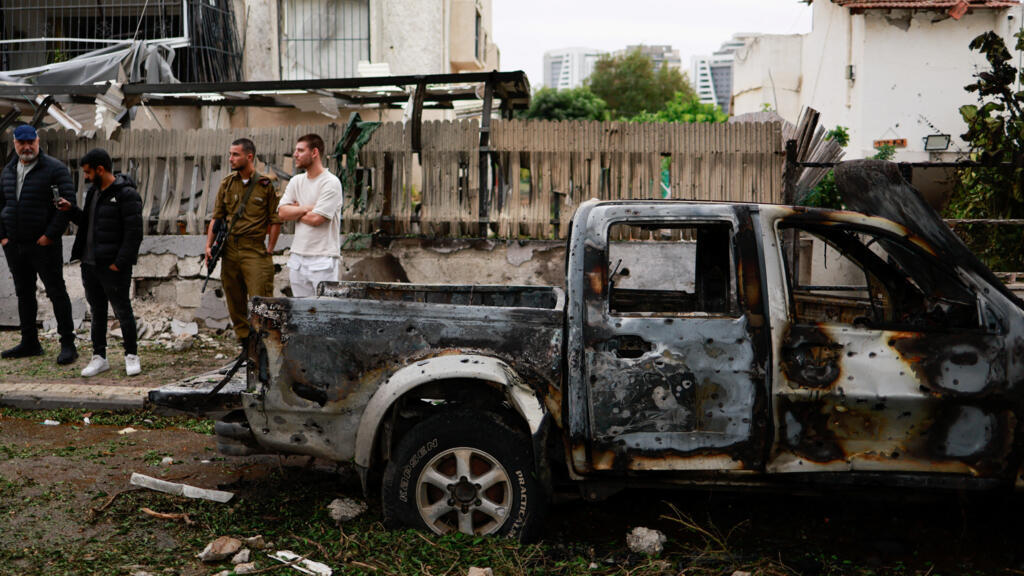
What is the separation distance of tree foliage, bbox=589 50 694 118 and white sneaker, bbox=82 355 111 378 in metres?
53.7

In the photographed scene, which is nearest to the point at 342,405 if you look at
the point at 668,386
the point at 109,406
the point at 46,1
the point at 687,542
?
the point at 668,386

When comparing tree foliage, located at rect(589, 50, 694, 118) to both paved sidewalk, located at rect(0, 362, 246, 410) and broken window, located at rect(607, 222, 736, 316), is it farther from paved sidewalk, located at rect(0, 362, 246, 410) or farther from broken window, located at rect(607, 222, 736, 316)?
paved sidewalk, located at rect(0, 362, 246, 410)

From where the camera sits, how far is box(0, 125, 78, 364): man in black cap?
302 inches

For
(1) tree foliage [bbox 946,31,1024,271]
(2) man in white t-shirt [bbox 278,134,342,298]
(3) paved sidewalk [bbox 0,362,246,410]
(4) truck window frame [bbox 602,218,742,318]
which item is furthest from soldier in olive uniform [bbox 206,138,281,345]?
(1) tree foliage [bbox 946,31,1024,271]

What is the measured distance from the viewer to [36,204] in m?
7.69

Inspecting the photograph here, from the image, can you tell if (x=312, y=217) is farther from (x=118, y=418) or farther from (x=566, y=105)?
(x=566, y=105)

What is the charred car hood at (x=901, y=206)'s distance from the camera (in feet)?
13.3

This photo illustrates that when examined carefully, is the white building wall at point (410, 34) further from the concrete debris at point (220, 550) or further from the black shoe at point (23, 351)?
the concrete debris at point (220, 550)

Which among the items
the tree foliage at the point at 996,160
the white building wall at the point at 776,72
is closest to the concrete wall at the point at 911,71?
the white building wall at the point at 776,72

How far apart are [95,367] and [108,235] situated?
1176mm

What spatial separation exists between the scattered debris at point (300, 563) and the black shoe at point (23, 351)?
5526mm

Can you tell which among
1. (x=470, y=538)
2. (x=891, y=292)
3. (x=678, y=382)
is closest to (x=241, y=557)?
(x=470, y=538)

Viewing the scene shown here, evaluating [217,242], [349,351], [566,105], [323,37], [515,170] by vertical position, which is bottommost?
[349,351]

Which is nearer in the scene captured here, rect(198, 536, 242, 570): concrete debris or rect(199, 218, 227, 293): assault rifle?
rect(198, 536, 242, 570): concrete debris
